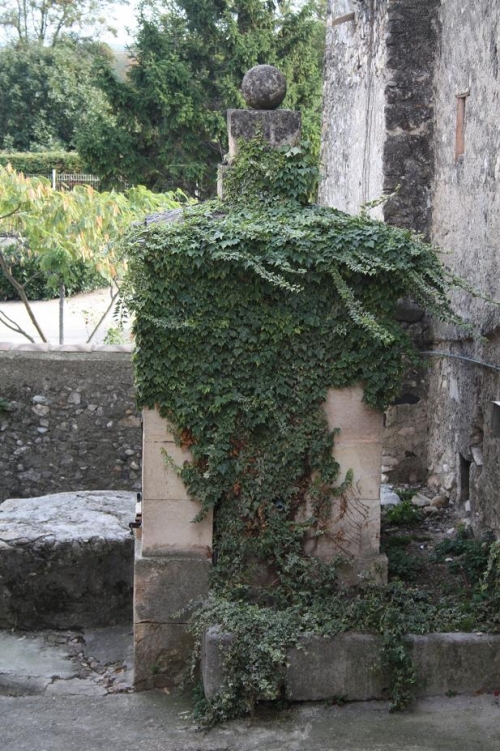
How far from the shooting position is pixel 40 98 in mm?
35062

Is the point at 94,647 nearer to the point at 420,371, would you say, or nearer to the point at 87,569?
the point at 87,569

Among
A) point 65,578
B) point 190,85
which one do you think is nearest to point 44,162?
point 190,85

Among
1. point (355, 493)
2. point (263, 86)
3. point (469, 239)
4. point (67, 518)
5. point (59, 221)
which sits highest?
point (263, 86)

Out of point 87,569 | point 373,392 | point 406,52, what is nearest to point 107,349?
point 87,569

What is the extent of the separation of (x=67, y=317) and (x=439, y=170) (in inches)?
598

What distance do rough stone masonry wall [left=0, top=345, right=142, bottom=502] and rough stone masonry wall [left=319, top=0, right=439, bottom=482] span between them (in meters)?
2.79

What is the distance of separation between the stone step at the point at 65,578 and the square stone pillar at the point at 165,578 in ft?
4.88

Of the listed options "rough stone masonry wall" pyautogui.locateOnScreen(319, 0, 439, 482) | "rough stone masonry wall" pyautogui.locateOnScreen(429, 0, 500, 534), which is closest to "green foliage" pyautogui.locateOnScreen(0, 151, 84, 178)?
"rough stone masonry wall" pyautogui.locateOnScreen(319, 0, 439, 482)

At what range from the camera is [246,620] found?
18.6 feet

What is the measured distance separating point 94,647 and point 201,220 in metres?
→ 3.34

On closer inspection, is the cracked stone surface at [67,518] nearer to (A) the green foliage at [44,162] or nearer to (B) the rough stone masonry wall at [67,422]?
(B) the rough stone masonry wall at [67,422]

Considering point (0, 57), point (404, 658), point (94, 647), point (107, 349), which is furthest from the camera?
point (0, 57)

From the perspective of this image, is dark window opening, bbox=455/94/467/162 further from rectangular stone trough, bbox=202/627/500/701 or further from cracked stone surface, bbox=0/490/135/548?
rectangular stone trough, bbox=202/627/500/701

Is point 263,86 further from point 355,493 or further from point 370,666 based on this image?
point 370,666
